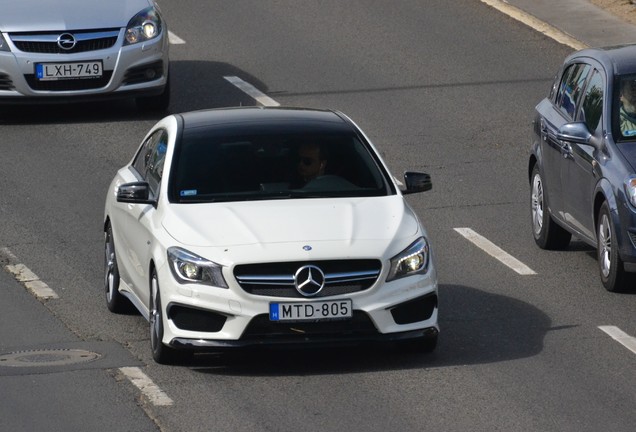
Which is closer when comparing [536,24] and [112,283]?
[112,283]

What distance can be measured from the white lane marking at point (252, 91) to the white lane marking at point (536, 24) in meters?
4.61

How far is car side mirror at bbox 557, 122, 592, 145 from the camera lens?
13.2 m

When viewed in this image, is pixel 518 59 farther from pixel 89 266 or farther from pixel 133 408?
pixel 133 408

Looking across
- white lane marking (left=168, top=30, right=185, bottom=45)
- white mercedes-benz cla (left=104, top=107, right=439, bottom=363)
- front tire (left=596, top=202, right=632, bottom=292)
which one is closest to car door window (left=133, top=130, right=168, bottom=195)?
white mercedes-benz cla (left=104, top=107, right=439, bottom=363)

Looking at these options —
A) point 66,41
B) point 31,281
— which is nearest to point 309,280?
point 31,281

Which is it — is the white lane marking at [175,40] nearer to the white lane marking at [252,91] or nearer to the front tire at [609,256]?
the white lane marking at [252,91]

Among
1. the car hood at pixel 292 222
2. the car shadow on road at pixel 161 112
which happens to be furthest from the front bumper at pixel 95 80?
the car hood at pixel 292 222

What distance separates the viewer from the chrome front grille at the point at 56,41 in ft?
64.9

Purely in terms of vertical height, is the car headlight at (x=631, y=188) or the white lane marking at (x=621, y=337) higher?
the car headlight at (x=631, y=188)

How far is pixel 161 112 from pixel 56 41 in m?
1.74

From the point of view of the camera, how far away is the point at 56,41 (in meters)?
19.8

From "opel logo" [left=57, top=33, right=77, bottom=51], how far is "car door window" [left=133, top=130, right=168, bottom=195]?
7.25 meters

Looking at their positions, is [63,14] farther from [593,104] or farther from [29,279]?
[593,104]

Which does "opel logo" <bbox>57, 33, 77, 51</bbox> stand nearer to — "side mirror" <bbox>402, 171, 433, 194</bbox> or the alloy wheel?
the alloy wheel
